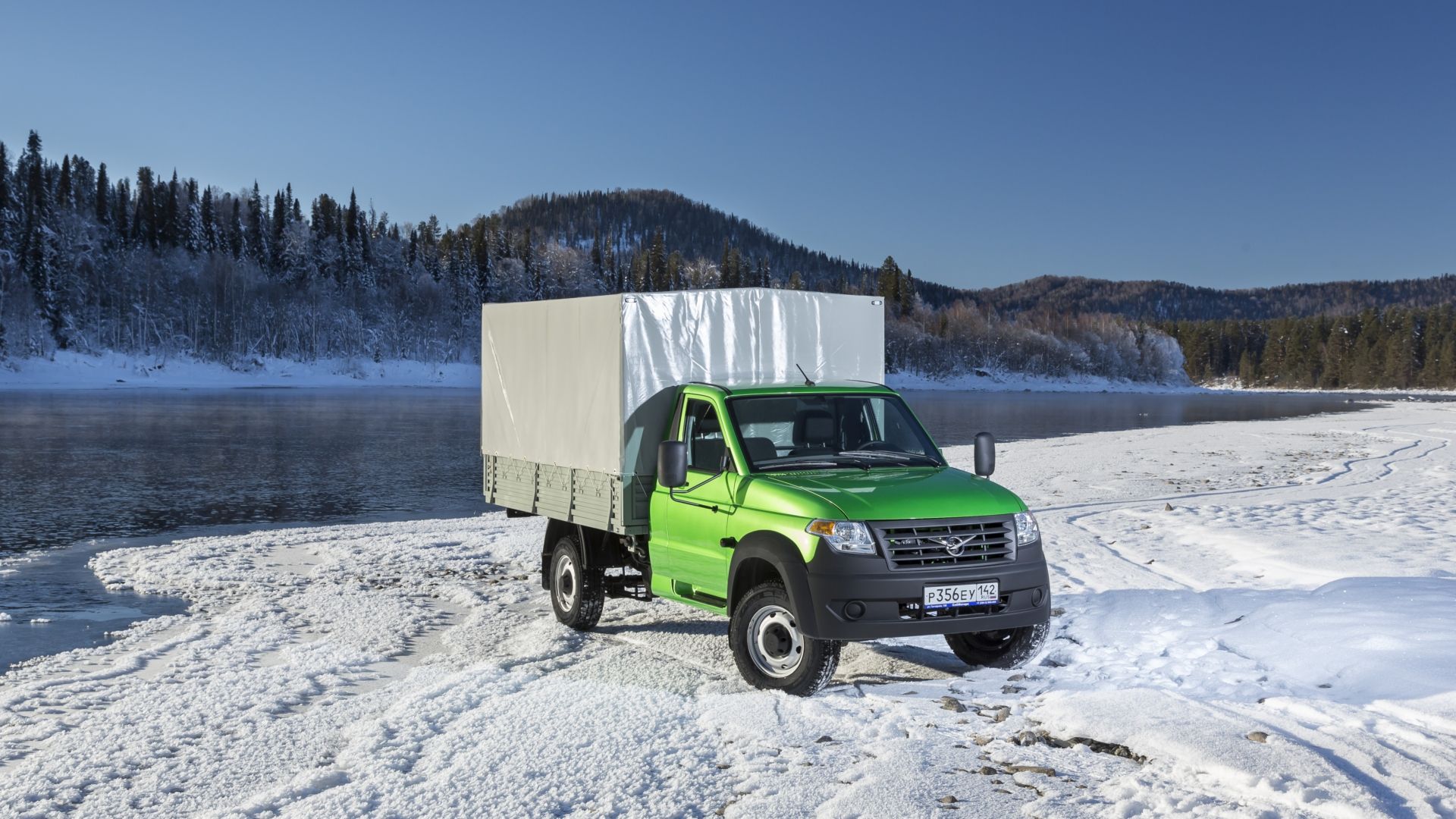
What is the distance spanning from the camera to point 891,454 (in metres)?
8.95

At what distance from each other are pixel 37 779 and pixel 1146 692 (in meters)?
6.63

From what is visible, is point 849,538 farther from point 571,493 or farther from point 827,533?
point 571,493

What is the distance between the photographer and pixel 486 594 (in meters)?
12.5

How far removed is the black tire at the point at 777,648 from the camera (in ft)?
25.1

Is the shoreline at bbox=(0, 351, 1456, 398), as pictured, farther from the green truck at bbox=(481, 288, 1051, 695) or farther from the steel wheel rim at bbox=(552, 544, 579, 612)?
the green truck at bbox=(481, 288, 1051, 695)

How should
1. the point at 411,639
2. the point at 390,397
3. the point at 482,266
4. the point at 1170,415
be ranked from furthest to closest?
the point at 482,266 → the point at 390,397 → the point at 1170,415 → the point at 411,639

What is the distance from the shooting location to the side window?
29.4ft

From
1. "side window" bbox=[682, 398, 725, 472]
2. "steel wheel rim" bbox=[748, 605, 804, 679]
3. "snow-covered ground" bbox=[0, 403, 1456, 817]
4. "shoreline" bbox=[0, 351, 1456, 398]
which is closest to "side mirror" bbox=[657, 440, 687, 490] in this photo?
"side window" bbox=[682, 398, 725, 472]

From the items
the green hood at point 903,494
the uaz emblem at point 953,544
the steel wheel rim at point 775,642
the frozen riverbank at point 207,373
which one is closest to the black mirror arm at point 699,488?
the green hood at point 903,494

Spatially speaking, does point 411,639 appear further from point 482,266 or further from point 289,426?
point 482,266

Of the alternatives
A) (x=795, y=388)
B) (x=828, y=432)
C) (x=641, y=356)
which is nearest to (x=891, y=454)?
(x=828, y=432)

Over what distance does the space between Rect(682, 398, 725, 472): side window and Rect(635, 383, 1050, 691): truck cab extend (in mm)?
14

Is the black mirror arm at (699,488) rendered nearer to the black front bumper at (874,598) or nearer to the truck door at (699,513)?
the truck door at (699,513)

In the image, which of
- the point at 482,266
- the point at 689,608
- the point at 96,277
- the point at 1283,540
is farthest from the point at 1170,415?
the point at 482,266
